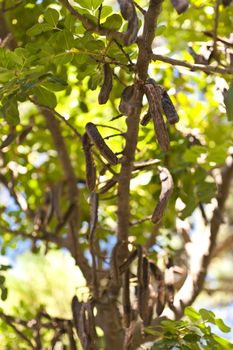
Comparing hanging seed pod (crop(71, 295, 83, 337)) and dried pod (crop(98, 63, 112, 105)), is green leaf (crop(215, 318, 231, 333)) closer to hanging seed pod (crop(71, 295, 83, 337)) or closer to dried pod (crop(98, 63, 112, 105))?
Result: hanging seed pod (crop(71, 295, 83, 337))

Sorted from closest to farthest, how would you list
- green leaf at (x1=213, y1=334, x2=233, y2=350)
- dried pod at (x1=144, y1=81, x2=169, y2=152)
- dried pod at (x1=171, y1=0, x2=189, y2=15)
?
1. dried pod at (x1=171, y1=0, x2=189, y2=15)
2. dried pod at (x1=144, y1=81, x2=169, y2=152)
3. green leaf at (x1=213, y1=334, x2=233, y2=350)

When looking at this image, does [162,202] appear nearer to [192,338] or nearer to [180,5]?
[192,338]

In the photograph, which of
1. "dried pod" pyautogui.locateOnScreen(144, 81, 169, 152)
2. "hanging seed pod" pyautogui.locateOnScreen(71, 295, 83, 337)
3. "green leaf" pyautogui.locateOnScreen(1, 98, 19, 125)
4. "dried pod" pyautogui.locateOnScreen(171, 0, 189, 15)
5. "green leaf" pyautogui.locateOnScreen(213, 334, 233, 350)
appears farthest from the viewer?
"hanging seed pod" pyautogui.locateOnScreen(71, 295, 83, 337)

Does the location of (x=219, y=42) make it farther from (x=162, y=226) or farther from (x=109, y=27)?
(x=162, y=226)

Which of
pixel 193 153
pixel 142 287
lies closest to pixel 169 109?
pixel 142 287

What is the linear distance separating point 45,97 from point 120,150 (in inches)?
16.3

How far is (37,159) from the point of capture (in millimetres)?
2295

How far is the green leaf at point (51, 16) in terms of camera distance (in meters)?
1.27

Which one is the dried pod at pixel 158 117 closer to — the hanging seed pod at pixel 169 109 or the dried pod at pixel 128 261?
the hanging seed pod at pixel 169 109

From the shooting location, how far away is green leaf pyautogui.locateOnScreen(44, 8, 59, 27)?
1.27 meters

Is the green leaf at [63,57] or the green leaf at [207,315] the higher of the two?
the green leaf at [63,57]

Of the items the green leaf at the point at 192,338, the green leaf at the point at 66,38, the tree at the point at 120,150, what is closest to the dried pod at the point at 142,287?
the tree at the point at 120,150

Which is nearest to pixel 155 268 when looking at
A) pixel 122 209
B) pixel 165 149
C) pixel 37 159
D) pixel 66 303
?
pixel 122 209

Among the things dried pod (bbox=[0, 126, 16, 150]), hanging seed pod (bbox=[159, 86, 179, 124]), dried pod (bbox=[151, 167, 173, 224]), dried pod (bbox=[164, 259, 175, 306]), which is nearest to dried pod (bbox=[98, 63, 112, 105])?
hanging seed pod (bbox=[159, 86, 179, 124])
